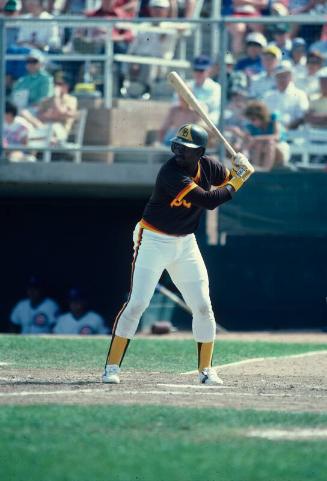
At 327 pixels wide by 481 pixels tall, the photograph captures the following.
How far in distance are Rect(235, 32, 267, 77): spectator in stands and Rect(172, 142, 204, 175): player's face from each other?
6.20 meters

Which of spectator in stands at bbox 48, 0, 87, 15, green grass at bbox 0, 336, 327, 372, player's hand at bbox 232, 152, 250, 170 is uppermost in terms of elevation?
spectator in stands at bbox 48, 0, 87, 15

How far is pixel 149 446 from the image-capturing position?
529 cm

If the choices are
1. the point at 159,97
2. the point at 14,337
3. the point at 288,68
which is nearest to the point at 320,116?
the point at 288,68

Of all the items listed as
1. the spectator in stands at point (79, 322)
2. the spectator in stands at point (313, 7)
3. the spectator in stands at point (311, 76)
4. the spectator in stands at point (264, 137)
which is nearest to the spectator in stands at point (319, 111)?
the spectator in stands at point (311, 76)

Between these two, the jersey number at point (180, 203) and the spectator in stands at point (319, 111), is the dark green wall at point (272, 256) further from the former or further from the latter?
the jersey number at point (180, 203)

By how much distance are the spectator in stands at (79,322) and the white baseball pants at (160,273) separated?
267 inches

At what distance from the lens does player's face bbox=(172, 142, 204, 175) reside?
7.36 m

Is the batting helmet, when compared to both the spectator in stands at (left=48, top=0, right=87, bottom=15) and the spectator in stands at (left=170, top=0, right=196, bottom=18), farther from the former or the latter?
the spectator in stands at (left=48, top=0, right=87, bottom=15)

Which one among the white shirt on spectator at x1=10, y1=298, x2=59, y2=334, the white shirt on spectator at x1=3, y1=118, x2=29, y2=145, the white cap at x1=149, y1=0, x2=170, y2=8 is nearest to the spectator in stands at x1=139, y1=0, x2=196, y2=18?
the white cap at x1=149, y1=0, x2=170, y2=8

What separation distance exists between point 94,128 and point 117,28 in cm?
124

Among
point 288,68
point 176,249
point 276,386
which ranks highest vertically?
point 288,68

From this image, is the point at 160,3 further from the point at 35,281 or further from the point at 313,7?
the point at 35,281

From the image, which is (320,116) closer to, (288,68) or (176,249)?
(288,68)

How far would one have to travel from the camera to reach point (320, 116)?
1285 centimetres
